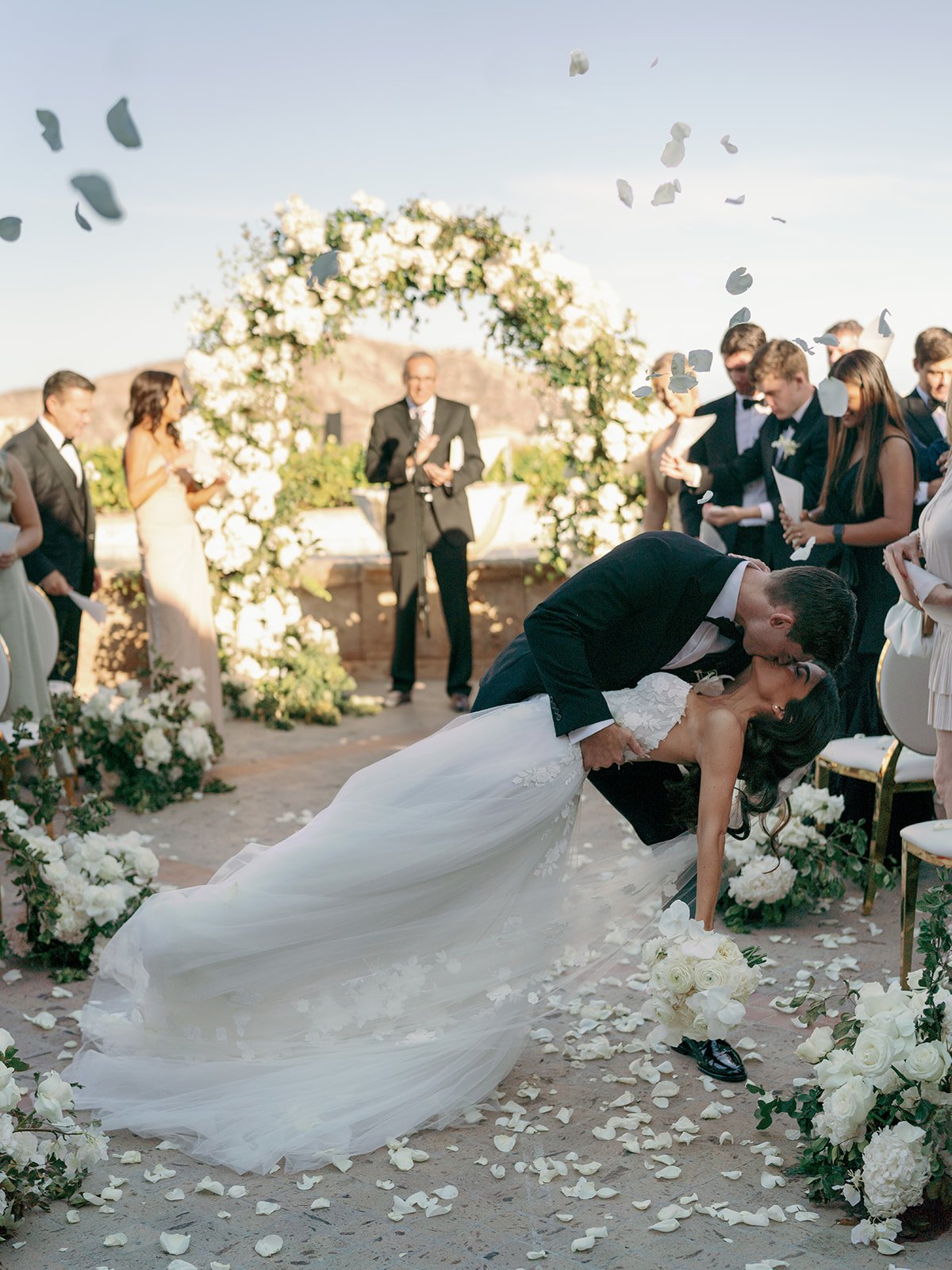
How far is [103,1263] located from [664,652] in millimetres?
1841

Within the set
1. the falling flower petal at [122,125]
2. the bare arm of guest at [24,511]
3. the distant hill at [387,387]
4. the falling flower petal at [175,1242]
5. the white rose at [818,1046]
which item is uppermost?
the distant hill at [387,387]

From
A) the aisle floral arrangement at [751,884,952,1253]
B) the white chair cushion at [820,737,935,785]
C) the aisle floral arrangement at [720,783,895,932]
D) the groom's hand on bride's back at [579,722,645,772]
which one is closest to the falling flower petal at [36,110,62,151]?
the groom's hand on bride's back at [579,722,645,772]

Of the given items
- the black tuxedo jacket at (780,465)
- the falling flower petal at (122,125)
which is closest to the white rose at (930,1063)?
the falling flower petal at (122,125)

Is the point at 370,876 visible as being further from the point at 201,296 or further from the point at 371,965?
the point at 201,296

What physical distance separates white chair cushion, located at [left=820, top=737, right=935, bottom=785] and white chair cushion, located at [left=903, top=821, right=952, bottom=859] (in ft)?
3.15

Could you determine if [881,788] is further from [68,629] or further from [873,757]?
[68,629]

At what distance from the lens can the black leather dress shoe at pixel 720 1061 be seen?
3418 mm

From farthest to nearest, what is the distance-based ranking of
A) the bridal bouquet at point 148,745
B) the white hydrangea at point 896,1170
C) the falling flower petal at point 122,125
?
1. the bridal bouquet at point 148,745
2. the white hydrangea at point 896,1170
3. the falling flower petal at point 122,125

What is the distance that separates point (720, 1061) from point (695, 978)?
552mm

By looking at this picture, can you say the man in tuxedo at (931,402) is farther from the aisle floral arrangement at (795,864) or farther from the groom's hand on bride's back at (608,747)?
the groom's hand on bride's back at (608,747)

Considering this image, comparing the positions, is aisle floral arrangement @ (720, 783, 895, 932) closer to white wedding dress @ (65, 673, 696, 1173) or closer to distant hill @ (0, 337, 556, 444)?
white wedding dress @ (65, 673, 696, 1173)

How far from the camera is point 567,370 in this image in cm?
867

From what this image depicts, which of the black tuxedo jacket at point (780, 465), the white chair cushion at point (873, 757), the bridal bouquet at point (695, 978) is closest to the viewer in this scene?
the bridal bouquet at point (695, 978)

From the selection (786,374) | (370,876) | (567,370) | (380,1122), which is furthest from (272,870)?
(567,370)
